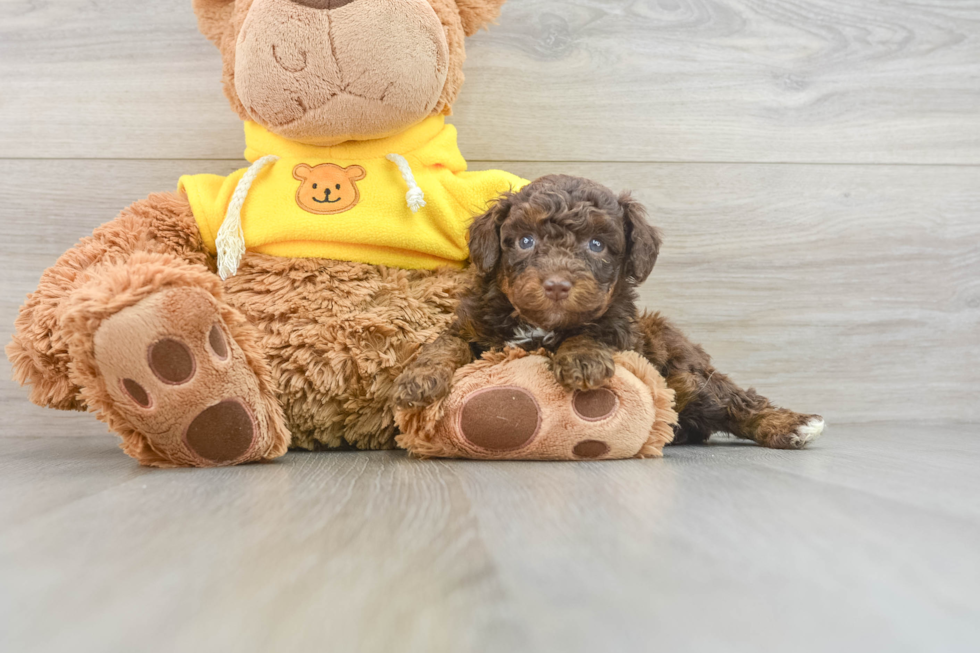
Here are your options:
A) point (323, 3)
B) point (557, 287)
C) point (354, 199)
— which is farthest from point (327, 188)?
point (557, 287)

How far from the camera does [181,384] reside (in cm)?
120

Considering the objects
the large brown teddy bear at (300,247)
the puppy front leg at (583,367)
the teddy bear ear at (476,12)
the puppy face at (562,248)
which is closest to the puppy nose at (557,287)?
the puppy face at (562,248)

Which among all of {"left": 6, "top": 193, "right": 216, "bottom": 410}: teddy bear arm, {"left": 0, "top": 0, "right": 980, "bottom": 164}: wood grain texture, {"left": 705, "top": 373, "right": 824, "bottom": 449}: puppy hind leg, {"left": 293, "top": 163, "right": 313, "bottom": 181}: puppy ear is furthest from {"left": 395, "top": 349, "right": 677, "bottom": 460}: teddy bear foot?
{"left": 0, "top": 0, "right": 980, "bottom": 164}: wood grain texture

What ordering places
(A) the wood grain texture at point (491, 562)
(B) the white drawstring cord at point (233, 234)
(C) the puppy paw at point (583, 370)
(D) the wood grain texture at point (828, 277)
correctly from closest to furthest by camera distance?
(A) the wood grain texture at point (491, 562), (C) the puppy paw at point (583, 370), (B) the white drawstring cord at point (233, 234), (D) the wood grain texture at point (828, 277)

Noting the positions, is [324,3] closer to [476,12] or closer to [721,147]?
[476,12]

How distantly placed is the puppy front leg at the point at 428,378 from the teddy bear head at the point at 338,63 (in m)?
0.52

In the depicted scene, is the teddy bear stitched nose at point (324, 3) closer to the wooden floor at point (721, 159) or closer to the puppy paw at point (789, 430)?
the wooden floor at point (721, 159)

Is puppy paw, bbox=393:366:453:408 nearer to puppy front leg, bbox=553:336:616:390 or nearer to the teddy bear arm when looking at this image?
puppy front leg, bbox=553:336:616:390

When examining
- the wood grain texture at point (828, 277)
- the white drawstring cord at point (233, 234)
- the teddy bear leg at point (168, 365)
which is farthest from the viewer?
the wood grain texture at point (828, 277)

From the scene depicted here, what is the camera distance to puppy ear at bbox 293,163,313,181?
5.30 feet

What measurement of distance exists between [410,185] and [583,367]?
574 mm

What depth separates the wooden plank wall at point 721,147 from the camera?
199 cm

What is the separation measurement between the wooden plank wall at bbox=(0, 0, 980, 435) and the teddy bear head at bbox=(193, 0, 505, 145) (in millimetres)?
492

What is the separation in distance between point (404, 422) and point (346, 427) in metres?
0.25
